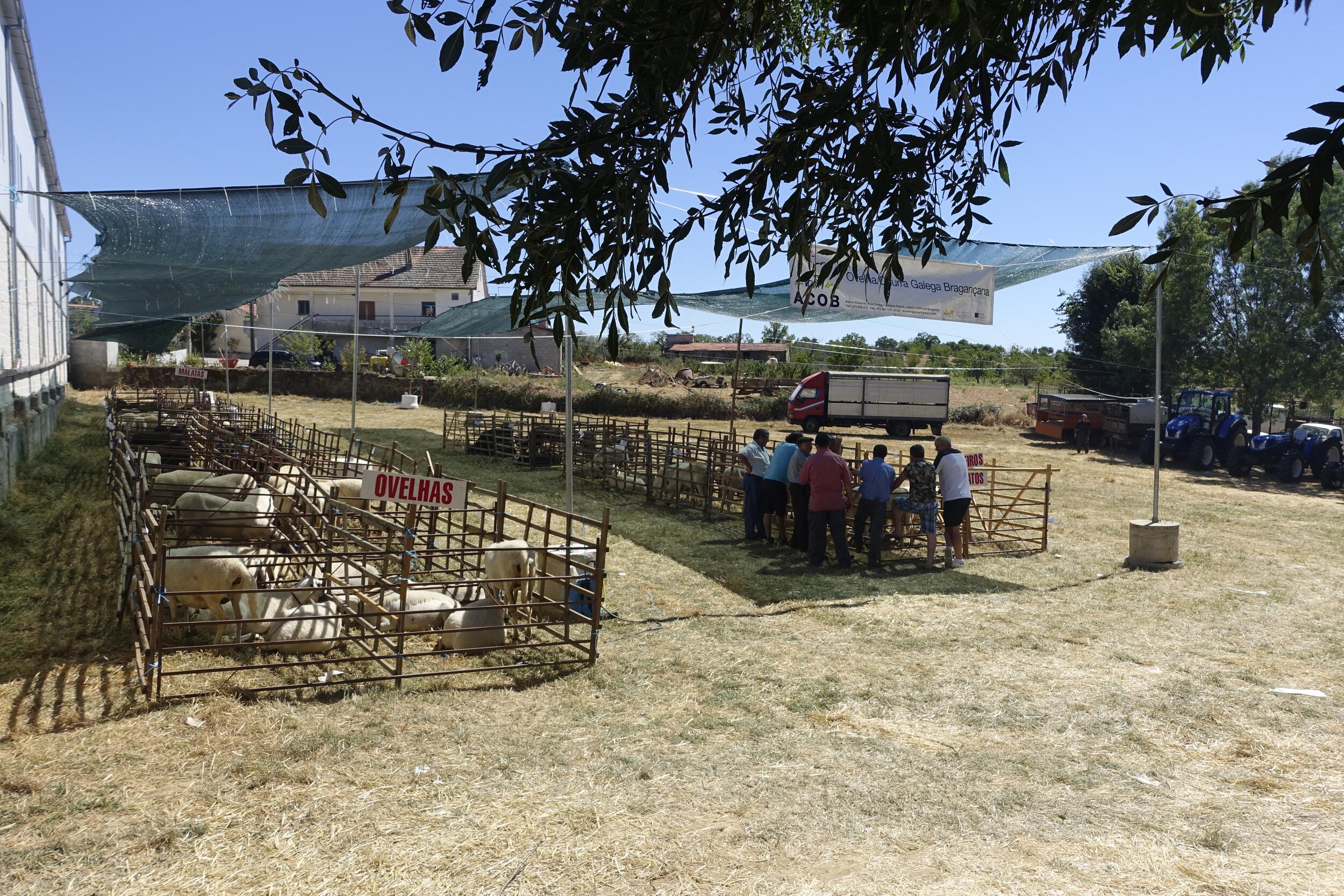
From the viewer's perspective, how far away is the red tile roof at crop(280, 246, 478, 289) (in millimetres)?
41594

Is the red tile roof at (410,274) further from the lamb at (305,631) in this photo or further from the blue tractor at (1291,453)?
the lamb at (305,631)

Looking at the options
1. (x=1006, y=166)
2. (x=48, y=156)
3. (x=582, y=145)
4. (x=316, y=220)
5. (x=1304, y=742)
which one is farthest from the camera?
(x=48, y=156)

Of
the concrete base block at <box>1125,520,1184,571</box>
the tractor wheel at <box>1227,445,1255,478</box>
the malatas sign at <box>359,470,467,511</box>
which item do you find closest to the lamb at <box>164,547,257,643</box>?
the malatas sign at <box>359,470,467,511</box>

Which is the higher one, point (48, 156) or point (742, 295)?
point (48, 156)

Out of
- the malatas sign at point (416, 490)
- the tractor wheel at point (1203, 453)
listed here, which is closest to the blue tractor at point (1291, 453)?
the tractor wheel at point (1203, 453)

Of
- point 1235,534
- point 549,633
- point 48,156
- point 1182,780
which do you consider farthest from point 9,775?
point 48,156

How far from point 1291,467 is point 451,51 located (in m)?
28.9

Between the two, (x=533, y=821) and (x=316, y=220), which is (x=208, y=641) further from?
(x=316, y=220)

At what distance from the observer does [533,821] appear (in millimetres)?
4711

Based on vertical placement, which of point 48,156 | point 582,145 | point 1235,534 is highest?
point 48,156

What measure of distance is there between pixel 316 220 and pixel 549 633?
7.18 metres

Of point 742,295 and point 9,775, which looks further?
point 742,295

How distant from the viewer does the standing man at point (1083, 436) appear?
3134 centimetres

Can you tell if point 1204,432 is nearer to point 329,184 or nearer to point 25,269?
point 329,184
